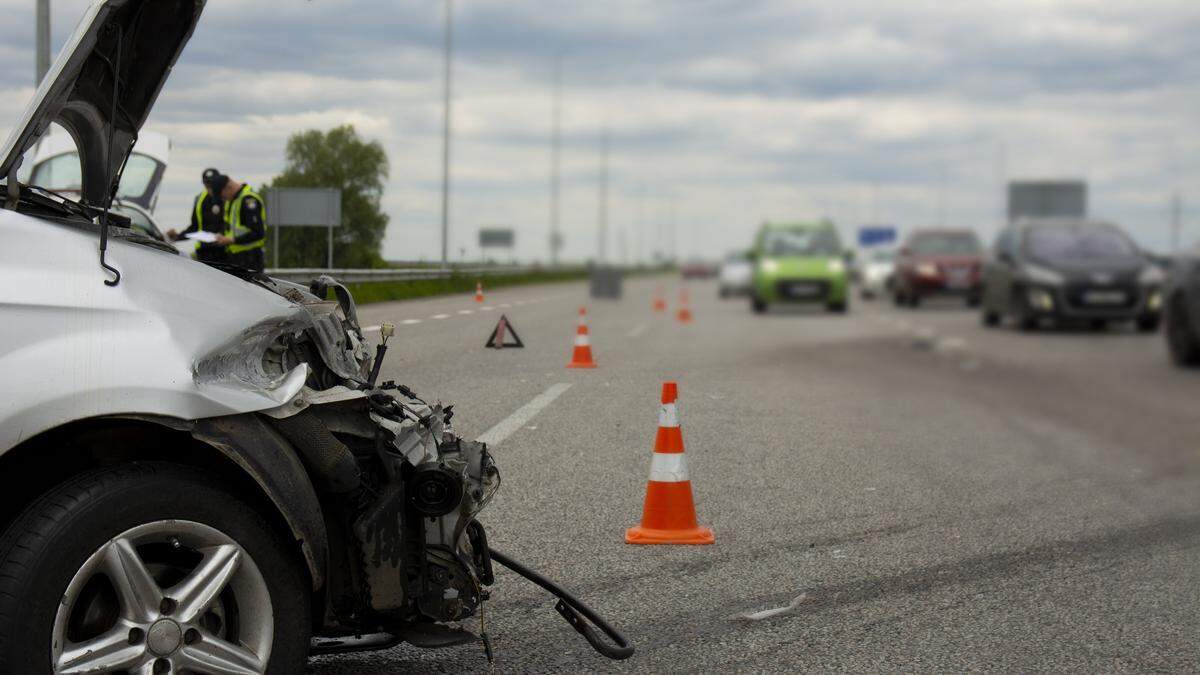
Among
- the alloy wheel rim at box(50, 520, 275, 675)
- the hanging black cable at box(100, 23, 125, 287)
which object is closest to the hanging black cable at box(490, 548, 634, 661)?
the alloy wheel rim at box(50, 520, 275, 675)

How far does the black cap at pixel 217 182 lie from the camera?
481cm

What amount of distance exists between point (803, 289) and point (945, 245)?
15.3 feet

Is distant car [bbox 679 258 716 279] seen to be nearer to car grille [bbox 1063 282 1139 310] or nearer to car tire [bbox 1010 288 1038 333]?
car tire [bbox 1010 288 1038 333]

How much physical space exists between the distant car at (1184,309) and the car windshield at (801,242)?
71.0 feet

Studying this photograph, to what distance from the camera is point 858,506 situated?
718cm

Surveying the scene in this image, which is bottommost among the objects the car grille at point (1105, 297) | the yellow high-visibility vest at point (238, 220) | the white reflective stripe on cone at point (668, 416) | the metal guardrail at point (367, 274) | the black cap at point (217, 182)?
the white reflective stripe on cone at point (668, 416)

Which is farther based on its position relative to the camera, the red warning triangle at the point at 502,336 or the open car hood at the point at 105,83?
the red warning triangle at the point at 502,336

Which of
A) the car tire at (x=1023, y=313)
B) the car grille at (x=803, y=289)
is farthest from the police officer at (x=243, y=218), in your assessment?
the car grille at (x=803, y=289)

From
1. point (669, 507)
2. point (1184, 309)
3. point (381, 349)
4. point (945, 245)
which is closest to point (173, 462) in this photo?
point (381, 349)

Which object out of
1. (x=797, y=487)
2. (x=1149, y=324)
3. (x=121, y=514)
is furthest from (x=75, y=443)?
(x=1149, y=324)

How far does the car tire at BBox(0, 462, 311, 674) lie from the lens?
10.4 feet

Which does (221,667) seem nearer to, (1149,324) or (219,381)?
(219,381)

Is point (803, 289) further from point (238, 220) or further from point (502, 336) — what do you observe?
point (238, 220)

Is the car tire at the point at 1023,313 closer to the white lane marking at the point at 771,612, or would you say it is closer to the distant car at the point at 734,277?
the white lane marking at the point at 771,612
